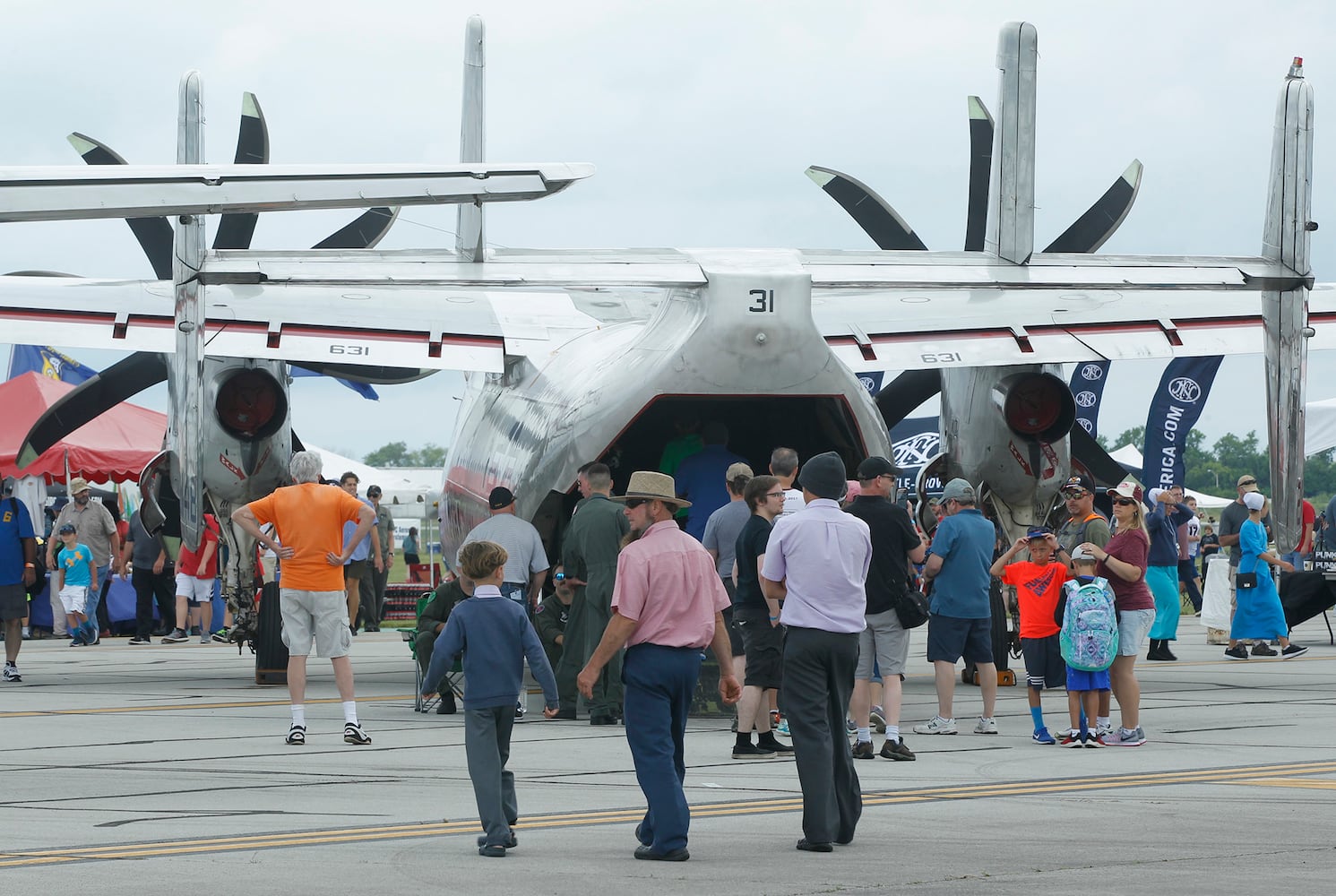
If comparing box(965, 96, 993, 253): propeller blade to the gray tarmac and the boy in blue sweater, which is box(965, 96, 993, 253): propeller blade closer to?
the gray tarmac

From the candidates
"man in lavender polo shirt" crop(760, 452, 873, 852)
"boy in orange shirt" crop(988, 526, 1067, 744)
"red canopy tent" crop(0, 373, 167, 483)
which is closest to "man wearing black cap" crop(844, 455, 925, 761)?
"boy in orange shirt" crop(988, 526, 1067, 744)

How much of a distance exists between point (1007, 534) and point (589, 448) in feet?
15.1

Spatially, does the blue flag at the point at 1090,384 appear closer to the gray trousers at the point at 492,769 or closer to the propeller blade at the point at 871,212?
the propeller blade at the point at 871,212

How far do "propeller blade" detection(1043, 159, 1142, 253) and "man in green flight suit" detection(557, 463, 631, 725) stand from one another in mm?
6872

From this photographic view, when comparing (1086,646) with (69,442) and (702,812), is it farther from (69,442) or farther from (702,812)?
(69,442)

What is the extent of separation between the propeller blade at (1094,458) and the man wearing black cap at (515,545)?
5858 mm

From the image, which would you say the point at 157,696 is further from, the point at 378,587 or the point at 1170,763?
the point at 378,587

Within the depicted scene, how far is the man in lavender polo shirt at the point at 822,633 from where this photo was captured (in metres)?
7.55

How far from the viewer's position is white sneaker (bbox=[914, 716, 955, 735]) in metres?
12.0

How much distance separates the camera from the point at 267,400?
602 inches

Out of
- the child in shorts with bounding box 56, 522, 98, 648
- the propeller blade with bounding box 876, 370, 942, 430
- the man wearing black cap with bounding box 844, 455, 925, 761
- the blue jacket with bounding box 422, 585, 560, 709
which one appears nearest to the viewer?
the blue jacket with bounding box 422, 585, 560, 709

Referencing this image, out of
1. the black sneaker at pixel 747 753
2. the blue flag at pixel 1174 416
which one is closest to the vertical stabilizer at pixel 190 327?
the black sneaker at pixel 747 753

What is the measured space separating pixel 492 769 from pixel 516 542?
5152mm

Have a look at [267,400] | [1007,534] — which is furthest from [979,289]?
[267,400]
